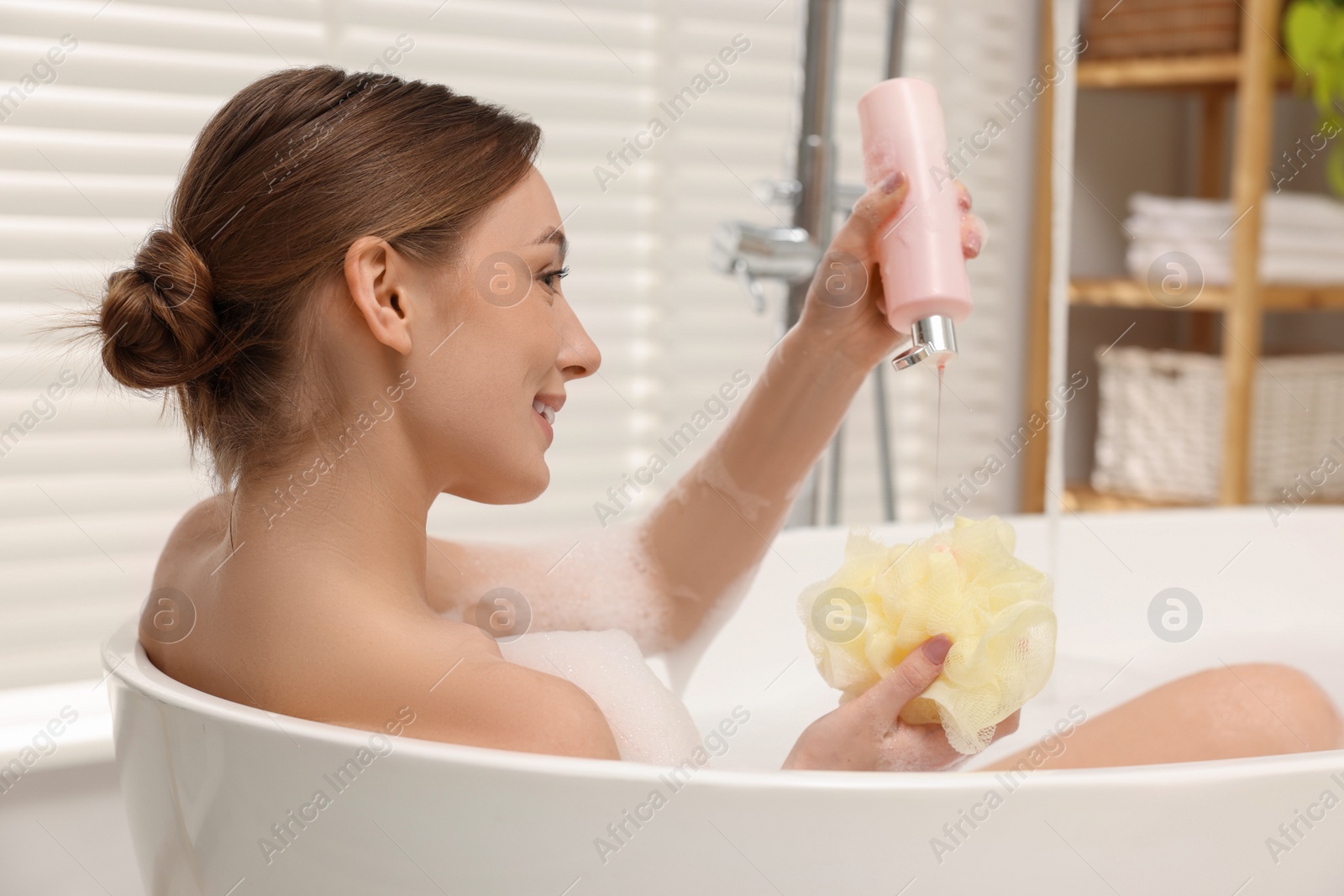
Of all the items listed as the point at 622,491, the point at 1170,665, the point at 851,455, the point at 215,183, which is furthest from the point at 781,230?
the point at 851,455

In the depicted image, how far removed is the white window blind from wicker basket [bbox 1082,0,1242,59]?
177mm

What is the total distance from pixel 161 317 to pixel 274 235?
78 millimetres

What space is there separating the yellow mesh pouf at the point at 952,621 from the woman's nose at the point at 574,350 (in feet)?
0.65

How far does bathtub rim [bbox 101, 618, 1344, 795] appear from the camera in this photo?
23.2 inches

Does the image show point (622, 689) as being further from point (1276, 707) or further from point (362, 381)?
point (1276, 707)

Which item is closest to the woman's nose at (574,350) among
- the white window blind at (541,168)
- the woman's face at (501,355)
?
the woman's face at (501,355)

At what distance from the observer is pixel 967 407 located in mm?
2326

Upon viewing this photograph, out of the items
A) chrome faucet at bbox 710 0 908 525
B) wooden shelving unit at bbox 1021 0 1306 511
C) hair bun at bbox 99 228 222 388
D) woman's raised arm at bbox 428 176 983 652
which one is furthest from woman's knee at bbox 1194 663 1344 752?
wooden shelving unit at bbox 1021 0 1306 511

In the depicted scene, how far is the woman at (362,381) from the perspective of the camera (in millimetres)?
697

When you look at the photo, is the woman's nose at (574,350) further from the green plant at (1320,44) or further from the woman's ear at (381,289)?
the green plant at (1320,44)

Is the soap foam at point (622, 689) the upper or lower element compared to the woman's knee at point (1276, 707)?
upper

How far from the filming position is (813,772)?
1.96ft

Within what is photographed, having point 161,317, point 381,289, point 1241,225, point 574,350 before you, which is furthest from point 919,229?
point 1241,225

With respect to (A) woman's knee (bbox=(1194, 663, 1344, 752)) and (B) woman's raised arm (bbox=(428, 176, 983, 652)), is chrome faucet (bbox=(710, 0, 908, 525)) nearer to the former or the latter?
(B) woman's raised arm (bbox=(428, 176, 983, 652))
